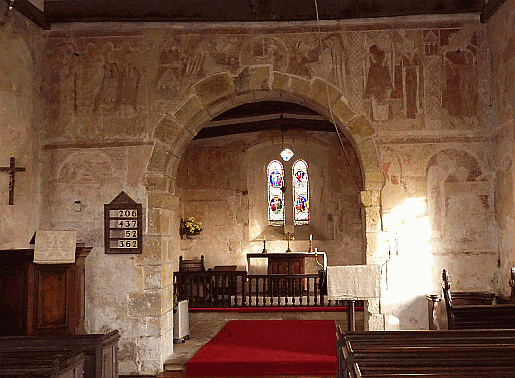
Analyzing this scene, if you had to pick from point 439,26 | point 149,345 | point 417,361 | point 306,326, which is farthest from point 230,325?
point 417,361

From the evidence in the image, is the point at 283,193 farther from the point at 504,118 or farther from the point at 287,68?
the point at 504,118

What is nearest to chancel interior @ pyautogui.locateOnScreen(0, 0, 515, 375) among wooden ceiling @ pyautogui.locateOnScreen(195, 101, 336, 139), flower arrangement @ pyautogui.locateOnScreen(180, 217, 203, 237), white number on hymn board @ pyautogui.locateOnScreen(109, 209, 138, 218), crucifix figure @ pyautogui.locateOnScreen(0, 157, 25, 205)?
white number on hymn board @ pyautogui.locateOnScreen(109, 209, 138, 218)

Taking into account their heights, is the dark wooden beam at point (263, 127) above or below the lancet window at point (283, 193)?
above

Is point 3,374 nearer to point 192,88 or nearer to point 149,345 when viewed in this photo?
point 149,345

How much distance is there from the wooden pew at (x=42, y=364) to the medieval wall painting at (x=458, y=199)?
4.58m

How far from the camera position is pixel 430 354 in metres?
3.49

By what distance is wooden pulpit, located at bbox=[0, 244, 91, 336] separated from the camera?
550cm

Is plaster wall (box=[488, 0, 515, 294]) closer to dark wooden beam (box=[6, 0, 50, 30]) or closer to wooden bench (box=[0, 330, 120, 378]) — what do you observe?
wooden bench (box=[0, 330, 120, 378])

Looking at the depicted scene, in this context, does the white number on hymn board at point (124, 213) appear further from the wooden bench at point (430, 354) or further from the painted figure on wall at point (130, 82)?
the wooden bench at point (430, 354)

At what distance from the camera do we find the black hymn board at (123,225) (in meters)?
6.73

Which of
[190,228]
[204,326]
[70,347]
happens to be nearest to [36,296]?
[70,347]

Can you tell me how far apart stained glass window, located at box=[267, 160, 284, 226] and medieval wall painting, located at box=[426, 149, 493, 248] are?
27.9 feet

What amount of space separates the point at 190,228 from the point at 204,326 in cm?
479

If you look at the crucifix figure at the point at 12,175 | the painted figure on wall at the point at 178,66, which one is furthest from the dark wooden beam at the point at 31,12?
the crucifix figure at the point at 12,175
